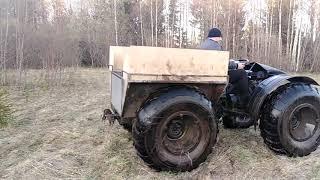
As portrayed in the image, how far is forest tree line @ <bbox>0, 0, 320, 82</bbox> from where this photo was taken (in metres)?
22.1

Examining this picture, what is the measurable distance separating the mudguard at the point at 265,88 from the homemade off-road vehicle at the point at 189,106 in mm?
13

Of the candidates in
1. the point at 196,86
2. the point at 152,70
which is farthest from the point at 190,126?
the point at 152,70

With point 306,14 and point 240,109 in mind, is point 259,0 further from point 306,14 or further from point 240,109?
point 240,109

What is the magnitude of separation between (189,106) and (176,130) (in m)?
0.35

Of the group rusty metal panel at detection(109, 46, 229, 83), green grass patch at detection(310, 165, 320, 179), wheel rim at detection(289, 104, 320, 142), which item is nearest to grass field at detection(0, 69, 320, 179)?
green grass patch at detection(310, 165, 320, 179)

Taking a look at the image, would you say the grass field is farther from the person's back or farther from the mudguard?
the person's back

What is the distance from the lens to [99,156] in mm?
5195

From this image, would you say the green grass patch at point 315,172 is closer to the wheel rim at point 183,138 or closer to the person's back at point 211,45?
the wheel rim at point 183,138

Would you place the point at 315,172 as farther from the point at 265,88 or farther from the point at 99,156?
the point at 99,156

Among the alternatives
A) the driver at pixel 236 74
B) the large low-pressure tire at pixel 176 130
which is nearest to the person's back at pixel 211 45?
the driver at pixel 236 74

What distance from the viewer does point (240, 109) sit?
18.4 ft

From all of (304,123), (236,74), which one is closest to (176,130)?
(236,74)

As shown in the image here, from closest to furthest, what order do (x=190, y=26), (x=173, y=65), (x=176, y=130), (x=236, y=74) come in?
(x=173, y=65) < (x=176, y=130) < (x=236, y=74) < (x=190, y=26)

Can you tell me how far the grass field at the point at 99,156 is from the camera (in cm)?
464
